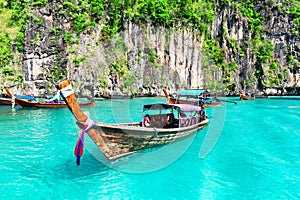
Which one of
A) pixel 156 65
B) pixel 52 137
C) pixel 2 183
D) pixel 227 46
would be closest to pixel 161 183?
pixel 2 183

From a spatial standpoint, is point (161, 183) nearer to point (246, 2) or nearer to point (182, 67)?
point (182, 67)

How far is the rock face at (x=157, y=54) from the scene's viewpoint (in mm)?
48656

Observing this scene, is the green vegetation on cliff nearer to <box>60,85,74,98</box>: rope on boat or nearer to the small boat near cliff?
the small boat near cliff

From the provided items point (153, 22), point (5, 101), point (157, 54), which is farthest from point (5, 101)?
point (153, 22)

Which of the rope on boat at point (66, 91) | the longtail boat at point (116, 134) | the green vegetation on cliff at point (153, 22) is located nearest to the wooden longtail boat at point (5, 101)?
the green vegetation on cliff at point (153, 22)

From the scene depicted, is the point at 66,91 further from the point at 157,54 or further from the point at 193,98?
the point at 157,54

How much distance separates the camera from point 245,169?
32.6 feet

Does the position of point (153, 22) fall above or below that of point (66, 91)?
above

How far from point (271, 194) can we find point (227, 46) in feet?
218

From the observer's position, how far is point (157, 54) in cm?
5922

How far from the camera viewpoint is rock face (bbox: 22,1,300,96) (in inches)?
1916

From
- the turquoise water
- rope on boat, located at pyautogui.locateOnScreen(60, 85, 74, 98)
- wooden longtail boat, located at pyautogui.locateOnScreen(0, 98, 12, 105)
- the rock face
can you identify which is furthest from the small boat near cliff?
rope on boat, located at pyautogui.locateOnScreen(60, 85, 74, 98)

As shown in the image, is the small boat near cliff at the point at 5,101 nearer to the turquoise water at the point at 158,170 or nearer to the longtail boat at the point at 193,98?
the turquoise water at the point at 158,170

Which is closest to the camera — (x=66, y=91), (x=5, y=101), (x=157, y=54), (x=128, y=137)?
(x=66, y=91)
